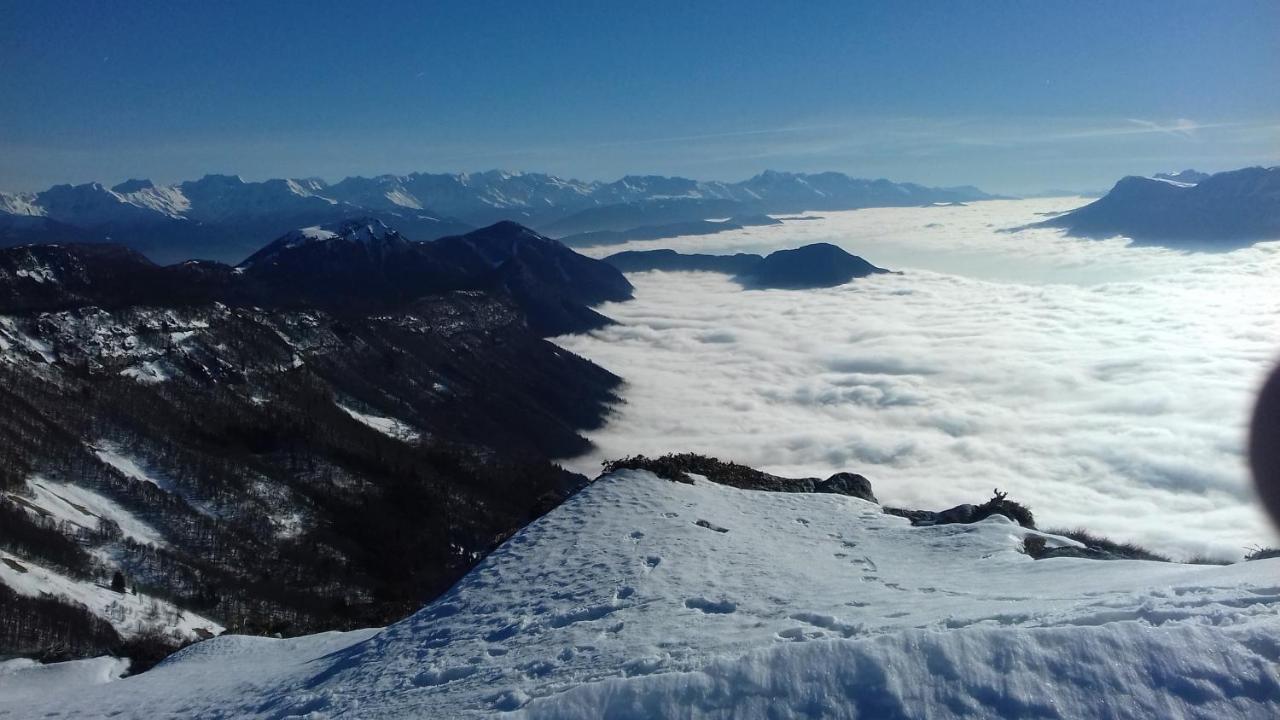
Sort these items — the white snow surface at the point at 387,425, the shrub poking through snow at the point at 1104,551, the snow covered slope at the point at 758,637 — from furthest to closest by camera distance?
the white snow surface at the point at 387,425, the shrub poking through snow at the point at 1104,551, the snow covered slope at the point at 758,637

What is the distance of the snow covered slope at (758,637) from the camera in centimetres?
1170

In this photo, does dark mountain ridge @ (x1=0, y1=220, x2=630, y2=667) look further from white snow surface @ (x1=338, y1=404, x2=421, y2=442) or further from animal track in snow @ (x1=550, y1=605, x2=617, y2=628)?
animal track in snow @ (x1=550, y1=605, x2=617, y2=628)

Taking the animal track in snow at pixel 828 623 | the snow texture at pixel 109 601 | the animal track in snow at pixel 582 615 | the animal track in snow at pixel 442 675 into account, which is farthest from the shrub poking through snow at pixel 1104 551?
the snow texture at pixel 109 601

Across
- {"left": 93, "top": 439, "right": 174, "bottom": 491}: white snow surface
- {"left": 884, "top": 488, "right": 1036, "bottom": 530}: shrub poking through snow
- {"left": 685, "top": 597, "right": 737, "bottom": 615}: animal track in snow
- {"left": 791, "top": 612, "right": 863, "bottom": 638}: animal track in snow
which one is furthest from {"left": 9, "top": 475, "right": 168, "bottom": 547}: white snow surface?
{"left": 791, "top": 612, "right": 863, "bottom": 638}: animal track in snow

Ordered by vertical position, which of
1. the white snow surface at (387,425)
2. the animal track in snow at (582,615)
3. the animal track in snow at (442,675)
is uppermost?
the animal track in snow at (582,615)

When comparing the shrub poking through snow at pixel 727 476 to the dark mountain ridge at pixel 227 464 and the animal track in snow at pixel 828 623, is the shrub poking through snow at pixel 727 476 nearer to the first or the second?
the animal track in snow at pixel 828 623

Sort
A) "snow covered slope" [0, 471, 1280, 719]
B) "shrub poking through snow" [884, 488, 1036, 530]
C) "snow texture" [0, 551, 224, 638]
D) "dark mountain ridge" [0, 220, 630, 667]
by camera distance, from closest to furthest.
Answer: "snow covered slope" [0, 471, 1280, 719] → "shrub poking through snow" [884, 488, 1036, 530] → "snow texture" [0, 551, 224, 638] → "dark mountain ridge" [0, 220, 630, 667]

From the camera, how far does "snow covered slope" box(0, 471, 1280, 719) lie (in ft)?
38.4

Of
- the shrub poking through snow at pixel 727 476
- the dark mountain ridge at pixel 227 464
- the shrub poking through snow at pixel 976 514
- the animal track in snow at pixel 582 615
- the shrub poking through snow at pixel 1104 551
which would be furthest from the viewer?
the dark mountain ridge at pixel 227 464

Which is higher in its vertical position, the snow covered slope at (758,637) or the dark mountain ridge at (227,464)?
the snow covered slope at (758,637)

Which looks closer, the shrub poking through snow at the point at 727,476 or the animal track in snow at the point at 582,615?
the animal track in snow at the point at 582,615

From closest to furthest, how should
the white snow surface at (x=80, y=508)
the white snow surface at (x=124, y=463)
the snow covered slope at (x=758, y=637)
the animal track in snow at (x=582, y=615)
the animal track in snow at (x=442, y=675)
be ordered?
the snow covered slope at (x=758, y=637)
the animal track in snow at (x=442, y=675)
the animal track in snow at (x=582, y=615)
the white snow surface at (x=80, y=508)
the white snow surface at (x=124, y=463)

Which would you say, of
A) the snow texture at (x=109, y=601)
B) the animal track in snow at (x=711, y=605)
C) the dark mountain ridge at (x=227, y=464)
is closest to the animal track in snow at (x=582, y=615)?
the animal track in snow at (x=711, y=605)

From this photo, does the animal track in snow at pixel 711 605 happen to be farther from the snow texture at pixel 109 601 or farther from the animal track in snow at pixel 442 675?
the snow texture at pixel 109 601
